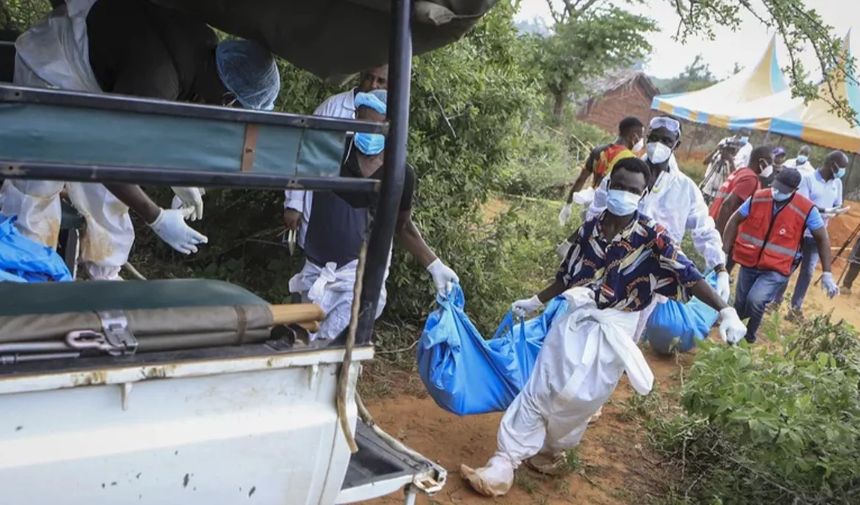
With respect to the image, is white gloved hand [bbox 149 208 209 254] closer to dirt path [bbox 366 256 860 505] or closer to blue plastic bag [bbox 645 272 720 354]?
dirt path [bbox 366 256 860 505]

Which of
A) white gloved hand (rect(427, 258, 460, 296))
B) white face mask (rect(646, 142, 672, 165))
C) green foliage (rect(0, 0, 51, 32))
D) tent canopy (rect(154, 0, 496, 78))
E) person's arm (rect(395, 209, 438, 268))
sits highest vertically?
tent canopy (rect(154, 0, 496, 78))

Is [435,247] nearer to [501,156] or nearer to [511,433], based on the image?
[501,156]

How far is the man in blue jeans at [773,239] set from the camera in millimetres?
7273

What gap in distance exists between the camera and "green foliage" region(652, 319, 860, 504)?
3.73 m

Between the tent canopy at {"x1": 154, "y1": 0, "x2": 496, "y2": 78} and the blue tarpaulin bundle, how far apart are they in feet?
4.54

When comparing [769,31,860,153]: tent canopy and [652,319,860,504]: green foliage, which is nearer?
[652,319,860,504]: green foliage

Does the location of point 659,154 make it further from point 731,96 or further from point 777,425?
point 731,96

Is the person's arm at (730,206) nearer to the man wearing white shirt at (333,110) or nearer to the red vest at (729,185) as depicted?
the red vest at (729,185)

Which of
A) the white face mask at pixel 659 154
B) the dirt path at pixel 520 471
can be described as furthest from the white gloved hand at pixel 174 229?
the white face mask at pixel 659 154

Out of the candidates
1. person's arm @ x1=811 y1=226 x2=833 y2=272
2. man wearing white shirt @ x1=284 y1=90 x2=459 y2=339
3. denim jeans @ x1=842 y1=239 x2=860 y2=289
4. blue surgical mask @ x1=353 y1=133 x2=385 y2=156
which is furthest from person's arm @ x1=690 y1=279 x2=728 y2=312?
denim jeans @ x1=842 y1=239 x2=860 y2=289

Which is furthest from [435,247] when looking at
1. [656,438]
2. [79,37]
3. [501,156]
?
[79,37]

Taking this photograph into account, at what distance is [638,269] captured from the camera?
4164 mm

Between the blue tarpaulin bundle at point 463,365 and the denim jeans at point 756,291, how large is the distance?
12.2 feet

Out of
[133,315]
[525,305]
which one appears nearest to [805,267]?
[525,305]
